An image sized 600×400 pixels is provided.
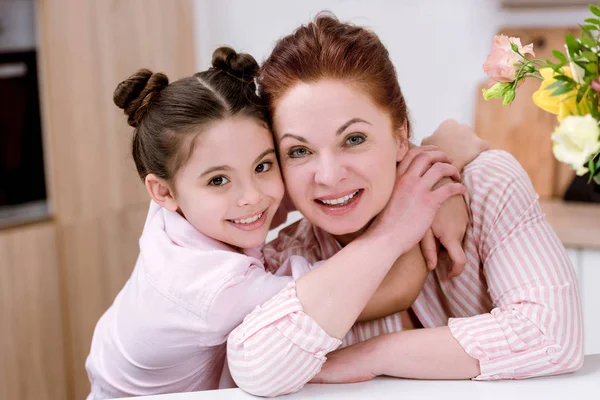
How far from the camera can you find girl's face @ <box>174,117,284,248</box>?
45.0 inches

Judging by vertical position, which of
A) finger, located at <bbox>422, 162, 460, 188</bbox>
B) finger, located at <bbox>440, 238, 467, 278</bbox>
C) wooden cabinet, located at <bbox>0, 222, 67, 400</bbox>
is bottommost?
wooden cabinet, located at <bbox>0, 222, 67, 400</bbox>

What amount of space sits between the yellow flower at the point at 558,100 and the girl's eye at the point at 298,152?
0.45m

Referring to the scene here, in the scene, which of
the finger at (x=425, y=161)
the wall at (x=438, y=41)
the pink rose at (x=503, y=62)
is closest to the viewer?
the pink rose at (x=503, y=62)

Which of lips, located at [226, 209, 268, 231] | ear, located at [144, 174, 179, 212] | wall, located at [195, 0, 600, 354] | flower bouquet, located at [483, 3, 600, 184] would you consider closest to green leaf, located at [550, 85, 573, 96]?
flower bouquet, located at [483, 3, 600, 184]

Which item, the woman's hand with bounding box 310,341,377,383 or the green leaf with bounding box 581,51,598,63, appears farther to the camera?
the woman's hand with bounding box 310,341,377,383

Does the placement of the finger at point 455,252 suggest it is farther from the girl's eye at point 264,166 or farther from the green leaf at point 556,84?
the green leaf at point 556,84

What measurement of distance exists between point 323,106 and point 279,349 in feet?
1.23

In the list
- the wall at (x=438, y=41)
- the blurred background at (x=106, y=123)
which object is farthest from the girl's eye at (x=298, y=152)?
the wall at (x=438, y=41)

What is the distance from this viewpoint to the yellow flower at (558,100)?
708mm

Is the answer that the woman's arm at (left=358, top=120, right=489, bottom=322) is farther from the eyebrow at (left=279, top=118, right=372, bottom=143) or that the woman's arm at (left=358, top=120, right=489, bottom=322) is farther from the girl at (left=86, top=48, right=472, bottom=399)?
the eyebrow at (left=279, top=118, right=372, bottom=143)

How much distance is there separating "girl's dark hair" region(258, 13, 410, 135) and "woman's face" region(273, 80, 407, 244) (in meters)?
0.02

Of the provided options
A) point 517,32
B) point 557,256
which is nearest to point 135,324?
point 557,256

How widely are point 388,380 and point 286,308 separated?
0.59 ft

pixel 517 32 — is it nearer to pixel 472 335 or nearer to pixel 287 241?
pixel 287 241
